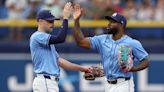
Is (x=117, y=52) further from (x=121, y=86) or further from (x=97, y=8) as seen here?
(x=97, y=8)

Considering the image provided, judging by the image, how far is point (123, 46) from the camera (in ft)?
30.2

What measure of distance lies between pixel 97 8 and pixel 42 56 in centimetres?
473

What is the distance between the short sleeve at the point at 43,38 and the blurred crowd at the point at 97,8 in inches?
176

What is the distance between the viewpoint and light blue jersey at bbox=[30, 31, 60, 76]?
29.7 ft

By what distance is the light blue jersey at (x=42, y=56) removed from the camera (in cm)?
904

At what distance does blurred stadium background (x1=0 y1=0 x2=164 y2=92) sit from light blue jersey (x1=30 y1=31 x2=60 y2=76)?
414cm

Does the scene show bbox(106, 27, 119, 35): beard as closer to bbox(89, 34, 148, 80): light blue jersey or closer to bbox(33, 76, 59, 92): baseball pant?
bbox(89, 34, 148, 80): light blue jersey

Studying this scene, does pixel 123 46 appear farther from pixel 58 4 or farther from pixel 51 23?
pixel 58 4

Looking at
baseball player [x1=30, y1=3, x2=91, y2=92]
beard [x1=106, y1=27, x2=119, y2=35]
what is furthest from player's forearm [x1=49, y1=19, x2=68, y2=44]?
beard [x1=106, y1=27, x2=119, y2=35]

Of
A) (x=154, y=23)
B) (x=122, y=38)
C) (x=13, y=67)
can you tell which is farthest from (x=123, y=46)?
(x=13, y=67)

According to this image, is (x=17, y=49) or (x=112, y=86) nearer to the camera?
(x=112, y=86)

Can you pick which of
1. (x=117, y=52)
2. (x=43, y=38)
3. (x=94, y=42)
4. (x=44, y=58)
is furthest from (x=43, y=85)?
(x=117, y=52)

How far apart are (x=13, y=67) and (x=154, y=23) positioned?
3022mm

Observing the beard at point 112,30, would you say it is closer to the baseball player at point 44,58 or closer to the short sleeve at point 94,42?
the short sleeve at point 94,42
